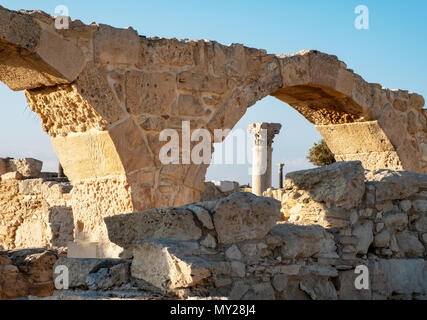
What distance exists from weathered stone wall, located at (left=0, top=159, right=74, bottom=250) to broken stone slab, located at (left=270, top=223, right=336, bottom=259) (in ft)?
19.6

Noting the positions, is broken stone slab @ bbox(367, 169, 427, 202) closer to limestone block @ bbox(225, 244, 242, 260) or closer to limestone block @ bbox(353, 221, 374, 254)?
limestone block @ bbox(353, 221, 374, 254)

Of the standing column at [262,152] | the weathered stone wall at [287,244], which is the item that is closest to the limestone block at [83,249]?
the weathered stone wall at [287,244]

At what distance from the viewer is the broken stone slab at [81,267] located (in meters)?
3.12

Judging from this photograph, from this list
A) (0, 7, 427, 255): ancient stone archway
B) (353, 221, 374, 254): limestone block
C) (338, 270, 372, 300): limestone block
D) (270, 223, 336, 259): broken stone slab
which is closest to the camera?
(270, 223, 336, 259): broken stone slab

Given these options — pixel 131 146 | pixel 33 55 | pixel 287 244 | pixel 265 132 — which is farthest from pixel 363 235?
pixel 265 132

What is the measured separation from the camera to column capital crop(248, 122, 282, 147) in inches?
559

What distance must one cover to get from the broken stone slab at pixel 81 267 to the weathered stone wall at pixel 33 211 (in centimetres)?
593

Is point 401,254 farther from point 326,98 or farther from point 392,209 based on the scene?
point 326,98

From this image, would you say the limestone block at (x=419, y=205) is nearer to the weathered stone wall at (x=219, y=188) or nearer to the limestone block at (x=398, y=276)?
the limestone block at (x=398, y=276)

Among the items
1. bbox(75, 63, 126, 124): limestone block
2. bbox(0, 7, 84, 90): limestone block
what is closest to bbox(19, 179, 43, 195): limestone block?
bbox(0, 7, 84, 90): limestone block

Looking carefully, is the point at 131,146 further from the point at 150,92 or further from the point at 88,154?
the point at 150,92

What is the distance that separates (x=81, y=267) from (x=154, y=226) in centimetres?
45

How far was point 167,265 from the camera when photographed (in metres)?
2.93

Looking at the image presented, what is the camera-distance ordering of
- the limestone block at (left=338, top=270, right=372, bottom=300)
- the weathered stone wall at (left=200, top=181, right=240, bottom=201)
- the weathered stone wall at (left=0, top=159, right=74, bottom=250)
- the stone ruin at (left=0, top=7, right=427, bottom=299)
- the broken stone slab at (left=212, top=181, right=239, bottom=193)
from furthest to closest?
the broken stone slab at (left=212, top=181, right=239, bottom=193), the weathered stone wall at (left=200, top=181, right=240, bottom=201), the weathered stone wall at (left=0, top=159, right=74, bottom=250), the limestone block at (left=338, top=270, right=372, bottom=300), the stone ruin at (left=0, top=7, right=427, bottom=299)
